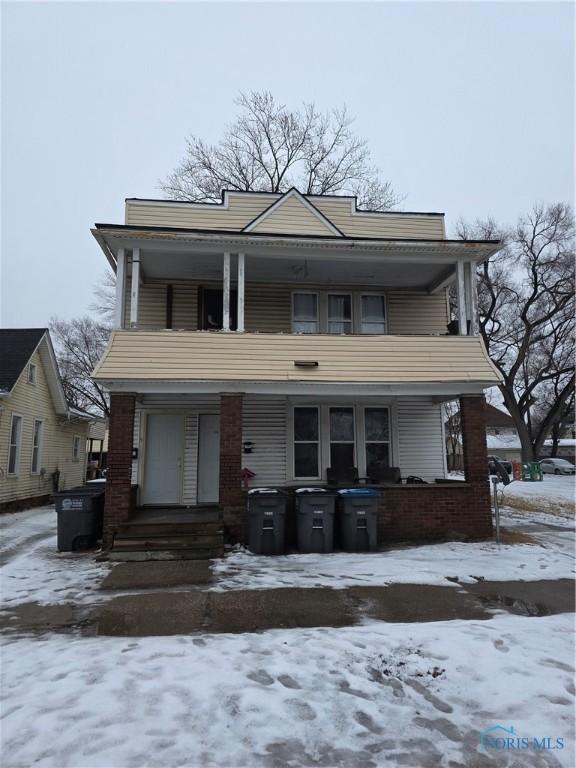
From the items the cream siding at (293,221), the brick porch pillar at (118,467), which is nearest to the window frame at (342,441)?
the cream siding at (293,221)

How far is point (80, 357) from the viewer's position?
3891 centimetres

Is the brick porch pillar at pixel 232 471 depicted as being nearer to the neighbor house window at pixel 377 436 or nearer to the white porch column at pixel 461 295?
the neighbor house window at pixel 377 436

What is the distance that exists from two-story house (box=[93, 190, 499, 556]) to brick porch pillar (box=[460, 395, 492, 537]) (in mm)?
38

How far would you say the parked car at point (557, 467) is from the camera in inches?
1528

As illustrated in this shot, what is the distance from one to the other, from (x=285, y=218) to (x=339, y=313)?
8.64 ft

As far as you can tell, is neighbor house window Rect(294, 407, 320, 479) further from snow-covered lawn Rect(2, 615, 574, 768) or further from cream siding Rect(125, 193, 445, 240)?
snow-covered lawn Rect(2, 615, 574, 768)

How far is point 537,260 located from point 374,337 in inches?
1119

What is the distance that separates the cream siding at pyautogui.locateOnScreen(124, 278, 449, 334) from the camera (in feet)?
37.9

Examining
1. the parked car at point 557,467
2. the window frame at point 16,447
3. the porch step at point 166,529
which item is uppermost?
the window frame at point 16,447

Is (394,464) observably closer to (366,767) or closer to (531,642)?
(531,642)

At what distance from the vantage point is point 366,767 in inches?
114

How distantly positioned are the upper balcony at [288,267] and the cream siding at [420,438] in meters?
1.96

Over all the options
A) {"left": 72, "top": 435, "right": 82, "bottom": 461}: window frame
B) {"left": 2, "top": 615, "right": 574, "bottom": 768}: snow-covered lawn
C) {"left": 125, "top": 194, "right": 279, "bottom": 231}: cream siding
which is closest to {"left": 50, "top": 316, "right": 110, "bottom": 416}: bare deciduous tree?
{"left": 72, "top": 435, "right": 82, "bottom": 461}: window frame

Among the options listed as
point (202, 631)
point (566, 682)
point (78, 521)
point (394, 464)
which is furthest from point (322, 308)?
point (566, 682)
